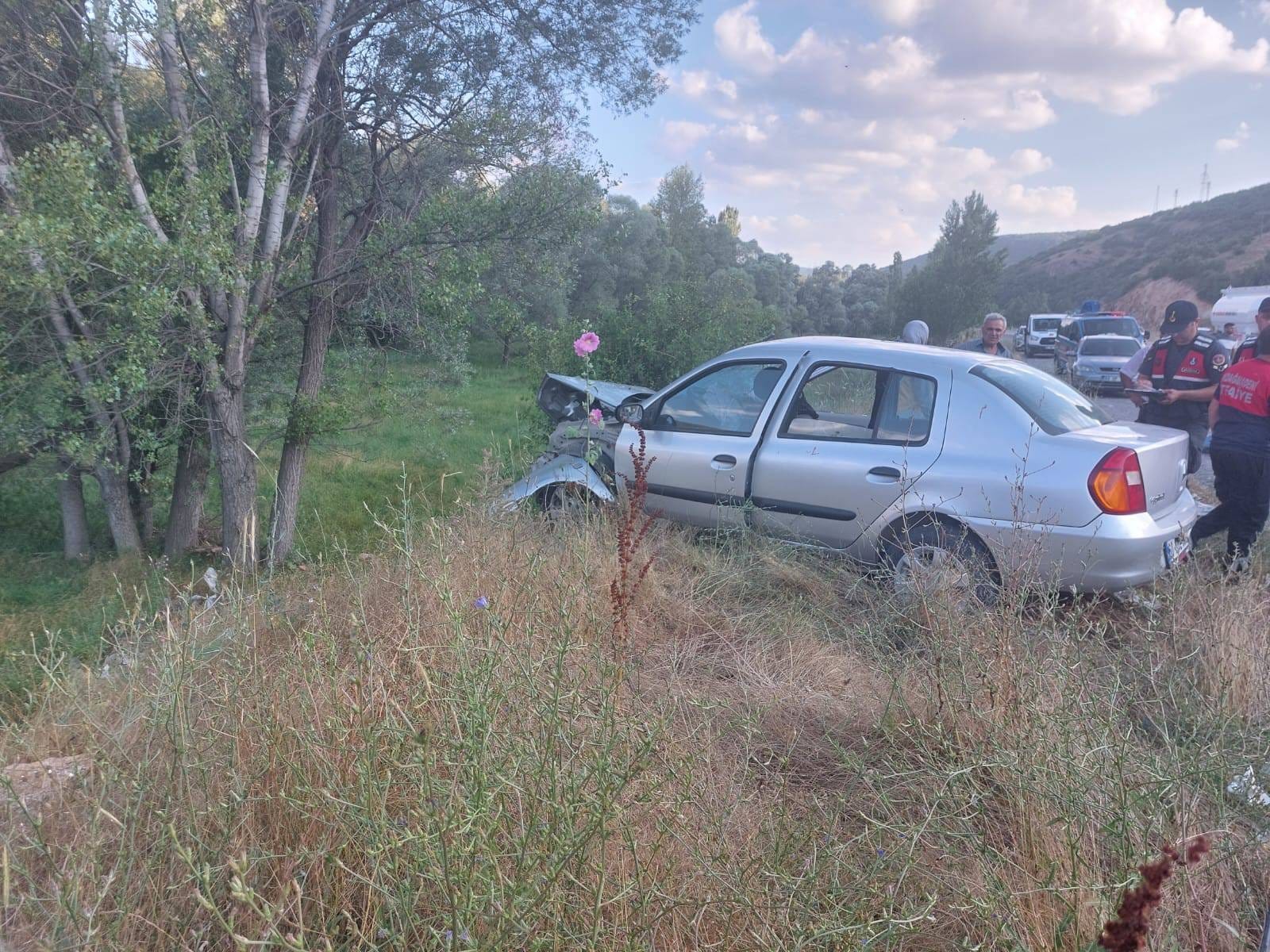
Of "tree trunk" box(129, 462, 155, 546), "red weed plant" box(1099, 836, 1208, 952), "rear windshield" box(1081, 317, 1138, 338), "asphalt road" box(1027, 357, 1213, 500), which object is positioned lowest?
Result: "tree trunk" box(129, 462, 155, 546)

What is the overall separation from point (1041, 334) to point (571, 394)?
35743 millimetres

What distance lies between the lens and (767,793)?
266 cm

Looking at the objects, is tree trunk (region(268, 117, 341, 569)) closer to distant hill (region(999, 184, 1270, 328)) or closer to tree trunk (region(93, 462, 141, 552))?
tree trunk (region(93, 462, 141, 552))

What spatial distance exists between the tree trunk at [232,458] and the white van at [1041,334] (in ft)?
117

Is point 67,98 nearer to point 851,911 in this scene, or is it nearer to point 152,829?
point 152,829

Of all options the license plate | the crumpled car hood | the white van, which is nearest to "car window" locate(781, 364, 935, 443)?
the license plate

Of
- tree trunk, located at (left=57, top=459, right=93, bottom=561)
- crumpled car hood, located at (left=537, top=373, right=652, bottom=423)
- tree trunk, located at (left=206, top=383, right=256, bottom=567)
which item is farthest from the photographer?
tree trunk, located at (left=57, top=459, right=93, bottom=561)

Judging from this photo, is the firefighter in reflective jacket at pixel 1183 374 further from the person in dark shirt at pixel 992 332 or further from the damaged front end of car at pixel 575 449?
the damaged front end of car at pixel 575 449

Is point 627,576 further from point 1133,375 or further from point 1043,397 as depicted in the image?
point 1133,375

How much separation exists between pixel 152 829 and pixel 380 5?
821 cm

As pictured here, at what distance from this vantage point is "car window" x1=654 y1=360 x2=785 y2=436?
5.48 metres

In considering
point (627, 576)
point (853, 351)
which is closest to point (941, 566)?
point (627, 576)

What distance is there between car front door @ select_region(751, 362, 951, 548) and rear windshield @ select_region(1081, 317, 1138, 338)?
2532cm

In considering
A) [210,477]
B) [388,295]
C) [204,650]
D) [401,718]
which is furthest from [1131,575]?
[210,477]
